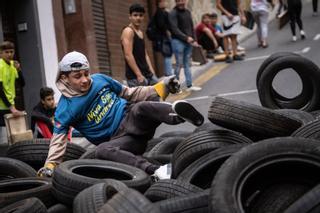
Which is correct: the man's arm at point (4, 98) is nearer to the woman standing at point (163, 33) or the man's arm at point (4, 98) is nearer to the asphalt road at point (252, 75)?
the asphalt road at point (252, 75)

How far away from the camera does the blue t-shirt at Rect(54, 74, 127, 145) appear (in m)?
5.99

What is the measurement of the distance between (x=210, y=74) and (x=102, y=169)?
11.4 meters

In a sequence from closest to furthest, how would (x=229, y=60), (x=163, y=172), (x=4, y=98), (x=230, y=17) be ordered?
1. (x=163, y=172)
2. (x=4, y=98)
3. (x=230, y=17)
4. (x=229, y=60)

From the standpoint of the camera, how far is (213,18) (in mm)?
20609

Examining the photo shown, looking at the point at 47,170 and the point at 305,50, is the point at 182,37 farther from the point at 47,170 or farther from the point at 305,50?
the point at 47,170

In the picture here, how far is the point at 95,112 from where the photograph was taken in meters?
6.09

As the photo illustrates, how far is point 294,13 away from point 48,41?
336 inches

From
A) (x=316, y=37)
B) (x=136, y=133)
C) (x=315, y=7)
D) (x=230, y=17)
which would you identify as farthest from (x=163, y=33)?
(x=315, y=7)

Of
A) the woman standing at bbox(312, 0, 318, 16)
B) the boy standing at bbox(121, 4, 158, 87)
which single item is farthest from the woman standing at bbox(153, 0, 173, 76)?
the woman standing at bbox(312, 0, 318, 16)

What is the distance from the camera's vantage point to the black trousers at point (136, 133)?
5.66 metres

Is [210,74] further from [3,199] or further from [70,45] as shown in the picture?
[3,199]

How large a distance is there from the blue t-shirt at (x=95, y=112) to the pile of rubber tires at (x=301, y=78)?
6.94ft

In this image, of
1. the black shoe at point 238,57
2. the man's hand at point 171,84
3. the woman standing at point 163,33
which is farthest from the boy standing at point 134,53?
the black shoe at point 238,57

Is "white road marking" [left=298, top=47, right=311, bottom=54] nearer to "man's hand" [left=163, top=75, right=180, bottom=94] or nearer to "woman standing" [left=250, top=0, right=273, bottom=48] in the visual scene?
"woman standing" [left=250, top=0, right=273, bottom=48]
